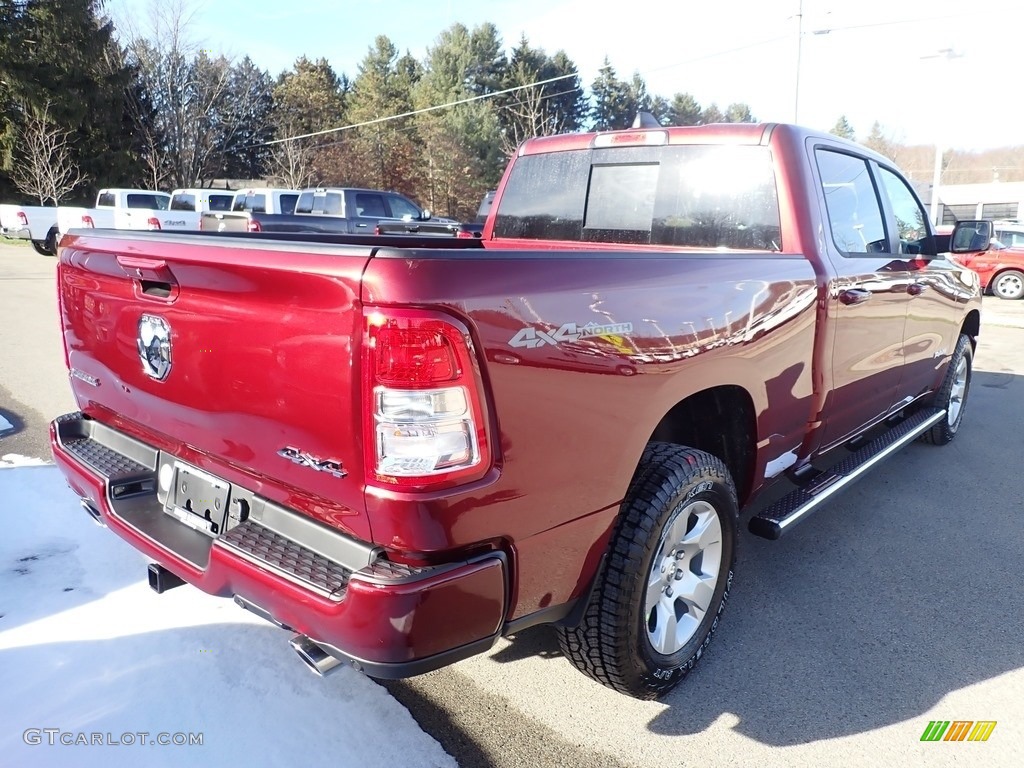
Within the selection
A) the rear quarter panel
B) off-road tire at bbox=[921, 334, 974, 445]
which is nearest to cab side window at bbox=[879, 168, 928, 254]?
off-road tire at bbox=[921, 334, 974, 445]

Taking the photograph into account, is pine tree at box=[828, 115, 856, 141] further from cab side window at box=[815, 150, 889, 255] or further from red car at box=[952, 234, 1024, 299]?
cab side window at box=[815, 150, 889, 255]

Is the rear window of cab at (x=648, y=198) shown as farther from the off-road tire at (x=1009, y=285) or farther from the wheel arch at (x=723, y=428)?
the off-road tire at (x=1009, y=285)

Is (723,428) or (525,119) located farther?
(525,119)

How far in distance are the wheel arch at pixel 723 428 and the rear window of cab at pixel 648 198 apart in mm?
771

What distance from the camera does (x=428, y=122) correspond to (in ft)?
132

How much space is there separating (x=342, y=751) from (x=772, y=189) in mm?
2780

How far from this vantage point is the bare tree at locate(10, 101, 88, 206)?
27.0m

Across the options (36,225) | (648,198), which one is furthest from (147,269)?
(36,225)

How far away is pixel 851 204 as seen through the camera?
379 cm

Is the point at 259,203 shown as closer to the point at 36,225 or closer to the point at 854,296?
the point at 36,225

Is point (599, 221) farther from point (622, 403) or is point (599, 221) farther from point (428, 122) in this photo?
point (428, 122)

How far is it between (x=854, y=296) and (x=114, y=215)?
20.0 metres

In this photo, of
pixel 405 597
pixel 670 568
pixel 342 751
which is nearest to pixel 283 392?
pixel 405 597
